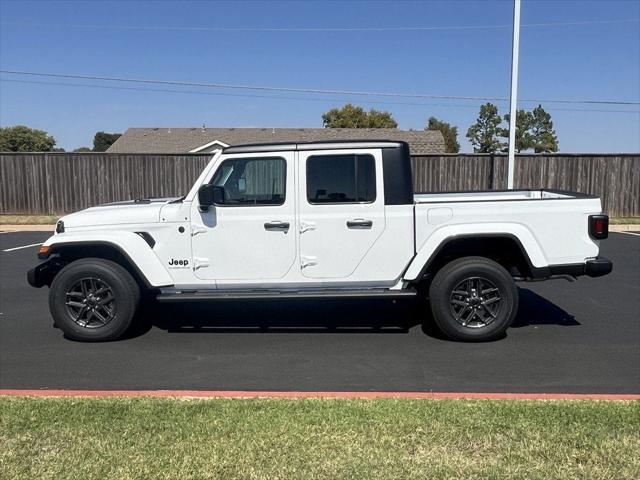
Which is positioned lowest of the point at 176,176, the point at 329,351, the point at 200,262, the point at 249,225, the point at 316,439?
the point at 329,351

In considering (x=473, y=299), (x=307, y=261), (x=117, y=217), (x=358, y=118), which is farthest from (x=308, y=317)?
(x=358, y=118)

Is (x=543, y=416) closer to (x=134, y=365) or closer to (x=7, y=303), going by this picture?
(x=134, y=365)

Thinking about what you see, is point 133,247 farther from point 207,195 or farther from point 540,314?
point 540,314

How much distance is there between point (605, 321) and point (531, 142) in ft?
203

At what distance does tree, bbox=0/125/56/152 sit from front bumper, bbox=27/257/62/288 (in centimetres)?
7407

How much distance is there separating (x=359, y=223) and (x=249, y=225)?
1.11 metres

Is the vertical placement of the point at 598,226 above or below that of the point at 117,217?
below

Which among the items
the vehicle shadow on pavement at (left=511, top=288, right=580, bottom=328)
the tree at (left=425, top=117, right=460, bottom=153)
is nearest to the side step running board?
the vehicle shadow on pavement at (left=511, top=288, right=580, bottom=328)

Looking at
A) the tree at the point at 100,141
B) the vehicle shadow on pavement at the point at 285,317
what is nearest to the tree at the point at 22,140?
the tree at the point at 100,141

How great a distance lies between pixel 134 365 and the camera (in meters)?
5.51

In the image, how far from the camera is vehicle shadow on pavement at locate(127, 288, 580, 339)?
665 cm

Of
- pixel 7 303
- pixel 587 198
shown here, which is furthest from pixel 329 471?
pixel 7 303

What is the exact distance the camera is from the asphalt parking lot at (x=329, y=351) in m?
5.02

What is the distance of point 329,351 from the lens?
587 centimetres
